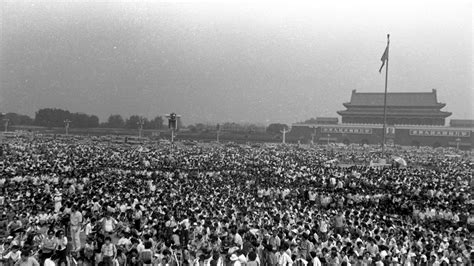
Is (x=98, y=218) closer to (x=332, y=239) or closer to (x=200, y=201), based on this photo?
(x=200, y=201)

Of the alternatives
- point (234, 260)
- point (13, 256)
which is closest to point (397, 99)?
point (234, 260)

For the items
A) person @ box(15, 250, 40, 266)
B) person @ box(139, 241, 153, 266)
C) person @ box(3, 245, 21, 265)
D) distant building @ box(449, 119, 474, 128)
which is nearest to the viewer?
person @ box(15, 250, 40, 266)

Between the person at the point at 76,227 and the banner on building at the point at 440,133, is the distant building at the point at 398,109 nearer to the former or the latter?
the banner on building at the point at 440,133

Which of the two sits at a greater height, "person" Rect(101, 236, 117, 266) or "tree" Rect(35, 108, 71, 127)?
"tree" Rect(35, 108, 71, 127)

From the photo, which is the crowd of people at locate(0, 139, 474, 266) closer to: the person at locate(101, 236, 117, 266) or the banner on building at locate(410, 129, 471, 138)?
the person at locate(101, 236, 117, 266)

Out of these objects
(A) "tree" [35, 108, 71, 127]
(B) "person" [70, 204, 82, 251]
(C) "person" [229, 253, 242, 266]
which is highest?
(A) "tree" [35, 108, 71, 127]

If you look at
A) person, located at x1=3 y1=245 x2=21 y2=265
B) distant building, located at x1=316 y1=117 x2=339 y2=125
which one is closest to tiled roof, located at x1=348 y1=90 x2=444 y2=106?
distant building, located at x1=316 y1=117 x2=339 y2=125

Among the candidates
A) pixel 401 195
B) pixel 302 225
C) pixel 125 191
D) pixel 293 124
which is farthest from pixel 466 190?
pixel 293 124

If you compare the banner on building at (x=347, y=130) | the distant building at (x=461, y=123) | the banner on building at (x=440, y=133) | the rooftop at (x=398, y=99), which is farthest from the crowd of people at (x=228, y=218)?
the rooftop at (x=398, y=99)
